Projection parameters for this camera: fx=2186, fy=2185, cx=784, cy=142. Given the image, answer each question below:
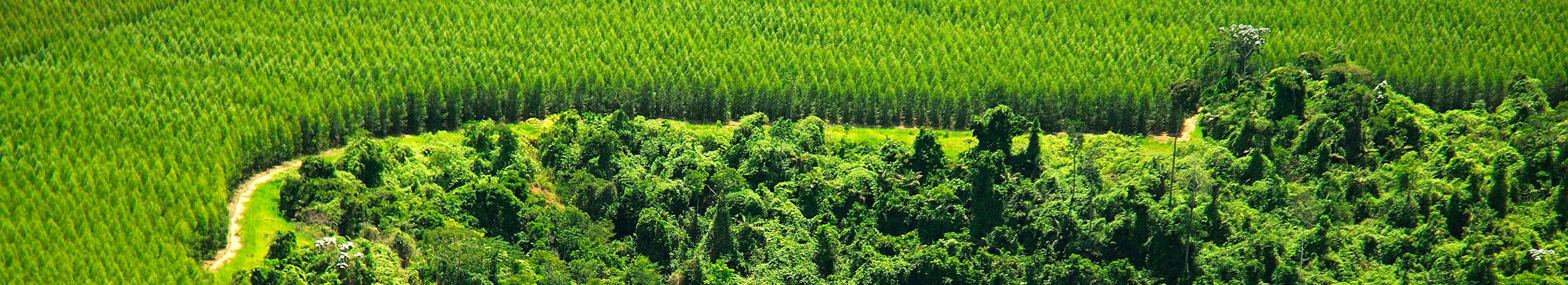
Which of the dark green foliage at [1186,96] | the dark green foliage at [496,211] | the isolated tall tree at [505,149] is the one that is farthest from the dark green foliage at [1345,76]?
the dark green foliage at [496,211]

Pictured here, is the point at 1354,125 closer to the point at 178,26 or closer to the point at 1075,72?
the point at 1075,72

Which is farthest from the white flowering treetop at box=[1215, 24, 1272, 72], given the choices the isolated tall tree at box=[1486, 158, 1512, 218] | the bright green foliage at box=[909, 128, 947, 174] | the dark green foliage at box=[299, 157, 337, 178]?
the dark green foliage at box=[299, 157, 337, 178]

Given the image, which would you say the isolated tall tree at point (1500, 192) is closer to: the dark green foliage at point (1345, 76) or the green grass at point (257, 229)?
the dark green foliage at point (1345, 76)

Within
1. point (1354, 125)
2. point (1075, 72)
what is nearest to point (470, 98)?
point (1075, 72)

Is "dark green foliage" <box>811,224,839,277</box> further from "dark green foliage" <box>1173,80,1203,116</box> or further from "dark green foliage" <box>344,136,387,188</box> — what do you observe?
"dark green foliage" <box>1173,80,1203,116</box>

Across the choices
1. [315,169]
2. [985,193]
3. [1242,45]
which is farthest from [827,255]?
[1242,45]

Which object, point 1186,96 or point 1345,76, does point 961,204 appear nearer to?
point 1186,96
